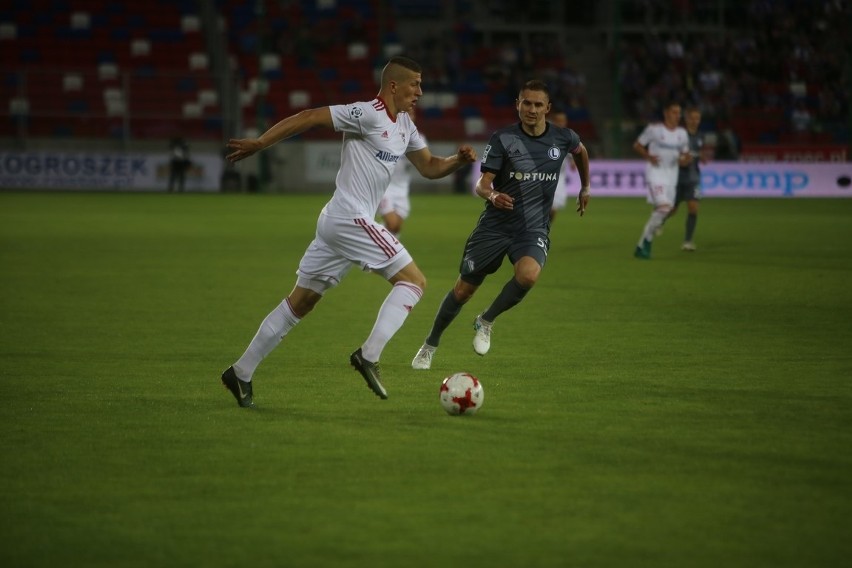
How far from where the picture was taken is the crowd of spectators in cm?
4106

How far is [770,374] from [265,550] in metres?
5.28

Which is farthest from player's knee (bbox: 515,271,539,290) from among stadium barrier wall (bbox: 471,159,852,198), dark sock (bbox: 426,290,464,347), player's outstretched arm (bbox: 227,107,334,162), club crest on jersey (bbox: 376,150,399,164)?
stadium barrier wall (bbox: 471,159,852,198)

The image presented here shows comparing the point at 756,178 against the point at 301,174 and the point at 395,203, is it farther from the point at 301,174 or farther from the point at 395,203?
the point at 395,203

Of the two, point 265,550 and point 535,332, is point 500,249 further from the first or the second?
point 265,550

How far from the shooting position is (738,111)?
40.2 m

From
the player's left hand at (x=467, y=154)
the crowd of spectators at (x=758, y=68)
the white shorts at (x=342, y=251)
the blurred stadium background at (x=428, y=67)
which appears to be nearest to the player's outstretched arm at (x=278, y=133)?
the white shorts at (x=342, y=251)

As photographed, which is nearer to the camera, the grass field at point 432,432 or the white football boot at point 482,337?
the grass field at point 432,432

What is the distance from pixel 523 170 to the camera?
9.84 meters

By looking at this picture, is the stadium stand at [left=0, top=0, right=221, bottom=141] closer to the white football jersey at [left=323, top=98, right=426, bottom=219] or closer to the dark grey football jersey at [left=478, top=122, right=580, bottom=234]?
the dark grey football jersey at [left=478, top=122, right=580, bottom=234]

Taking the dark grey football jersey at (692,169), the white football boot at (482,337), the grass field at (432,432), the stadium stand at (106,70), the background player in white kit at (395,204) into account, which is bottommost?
the grass field at (432,432)

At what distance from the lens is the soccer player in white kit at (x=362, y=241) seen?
798 centimetres

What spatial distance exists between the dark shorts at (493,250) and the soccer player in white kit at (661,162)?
976cm

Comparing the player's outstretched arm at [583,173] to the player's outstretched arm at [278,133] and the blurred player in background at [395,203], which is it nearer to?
the player's outstretched arm at [278,133]

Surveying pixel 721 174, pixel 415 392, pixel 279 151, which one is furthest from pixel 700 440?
pixel 279 151
